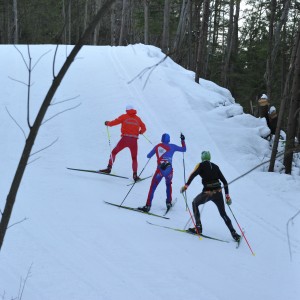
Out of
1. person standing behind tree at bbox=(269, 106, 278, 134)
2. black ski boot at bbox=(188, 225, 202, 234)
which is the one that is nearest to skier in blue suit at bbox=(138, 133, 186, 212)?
black ski boot at bbox=(188, 225, 202, 234)

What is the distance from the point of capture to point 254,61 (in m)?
26.7

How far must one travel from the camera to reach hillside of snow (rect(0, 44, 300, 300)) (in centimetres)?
628

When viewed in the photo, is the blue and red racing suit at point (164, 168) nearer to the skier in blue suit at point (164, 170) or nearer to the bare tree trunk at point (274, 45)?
the skier in blue suit at point (164, 170)

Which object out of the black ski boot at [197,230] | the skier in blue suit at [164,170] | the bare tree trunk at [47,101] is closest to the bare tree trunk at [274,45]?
the skier in blue suit at [164,170]

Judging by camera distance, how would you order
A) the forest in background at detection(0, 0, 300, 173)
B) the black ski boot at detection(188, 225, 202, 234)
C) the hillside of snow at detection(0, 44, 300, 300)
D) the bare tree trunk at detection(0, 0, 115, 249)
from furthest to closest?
the forest in background at detection(0, 0, 300, 173) < the black ski boot at detection(188, 225, 202, 234) < the hillside of snow at detection(0, 44, 300, 300) < the bare tree trunk at detection(0, 0, 115, 249)

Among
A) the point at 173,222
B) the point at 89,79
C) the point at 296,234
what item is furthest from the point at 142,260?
the point at 89,79

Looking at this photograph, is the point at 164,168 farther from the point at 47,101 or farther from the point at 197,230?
the point at 47,101

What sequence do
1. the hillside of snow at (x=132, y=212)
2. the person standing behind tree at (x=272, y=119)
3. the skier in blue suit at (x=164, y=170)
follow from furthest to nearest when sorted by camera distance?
the person standing behind tree at (x=272, y=119) < the skier in blue suit at (x=164, y=170) < the hillside of snow at (x=132, y=212)

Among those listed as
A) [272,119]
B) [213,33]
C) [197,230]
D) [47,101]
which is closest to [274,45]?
[272,119]

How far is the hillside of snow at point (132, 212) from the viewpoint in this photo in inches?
247

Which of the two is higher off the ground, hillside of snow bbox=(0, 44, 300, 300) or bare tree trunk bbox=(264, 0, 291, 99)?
bare tree trunk bbox=(264, 0, 291, 99)

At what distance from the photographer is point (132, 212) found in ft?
29.2

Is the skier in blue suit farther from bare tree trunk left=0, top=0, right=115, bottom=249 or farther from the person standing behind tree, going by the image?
the person standing behind tree

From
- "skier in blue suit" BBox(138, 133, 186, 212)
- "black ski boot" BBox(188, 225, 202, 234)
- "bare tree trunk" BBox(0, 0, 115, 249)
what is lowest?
"black ski boot" BBox(188, 225, 202, 234)
